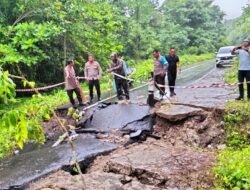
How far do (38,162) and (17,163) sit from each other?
1.67 feet

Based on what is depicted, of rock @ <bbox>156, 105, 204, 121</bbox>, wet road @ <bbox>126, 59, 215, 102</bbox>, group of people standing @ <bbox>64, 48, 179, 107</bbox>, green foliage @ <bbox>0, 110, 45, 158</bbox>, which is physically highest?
green foliage @ <bbox>0, 110, 45, 158</bbox>

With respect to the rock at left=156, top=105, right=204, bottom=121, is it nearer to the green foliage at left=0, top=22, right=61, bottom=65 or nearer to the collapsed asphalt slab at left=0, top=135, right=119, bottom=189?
the collapsed asphalt slab at left=0, top=135, right=119, bottom=189

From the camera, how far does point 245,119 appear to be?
824 centimetres

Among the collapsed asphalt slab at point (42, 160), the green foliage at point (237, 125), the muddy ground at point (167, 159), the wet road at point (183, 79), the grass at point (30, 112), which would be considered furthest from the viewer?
the wet road at point (183, 79)

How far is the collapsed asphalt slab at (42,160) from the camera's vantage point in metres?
6.41

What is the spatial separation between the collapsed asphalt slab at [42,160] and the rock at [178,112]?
1.62m

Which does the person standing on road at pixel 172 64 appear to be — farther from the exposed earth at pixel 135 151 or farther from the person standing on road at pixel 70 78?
the person standing on road at pixel 70 78

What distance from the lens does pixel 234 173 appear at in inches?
230

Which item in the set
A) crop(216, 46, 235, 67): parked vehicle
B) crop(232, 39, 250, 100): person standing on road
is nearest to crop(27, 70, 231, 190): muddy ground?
crop(232, 39, 250, 100): person standing on road

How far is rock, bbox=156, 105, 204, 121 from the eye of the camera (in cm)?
865

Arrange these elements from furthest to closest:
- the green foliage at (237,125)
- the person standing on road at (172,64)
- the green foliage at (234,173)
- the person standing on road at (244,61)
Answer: the person standing on road at (172,64)
the person standing on road at (244,61)
the green foliage at (237,125)
the green foliage at (234,173)

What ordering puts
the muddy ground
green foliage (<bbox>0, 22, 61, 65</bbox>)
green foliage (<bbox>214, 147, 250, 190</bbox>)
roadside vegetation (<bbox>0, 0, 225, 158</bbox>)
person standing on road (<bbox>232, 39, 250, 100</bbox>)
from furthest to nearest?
green foliage (<bbox>0, 22, 61, 65</bbox>) → person standing on road (<bbox>232, 39, 250, 100</bbox>) → the muddy ground → green foliage (<bbox>214, 147, 250, 190</bbox>) → roadside vegetation (<bbox>0, 0, 225, 158</bbox>)

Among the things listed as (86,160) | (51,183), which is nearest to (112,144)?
(86,160)

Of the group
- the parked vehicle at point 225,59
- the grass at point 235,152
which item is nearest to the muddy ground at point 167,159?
the grass at point 235,152
